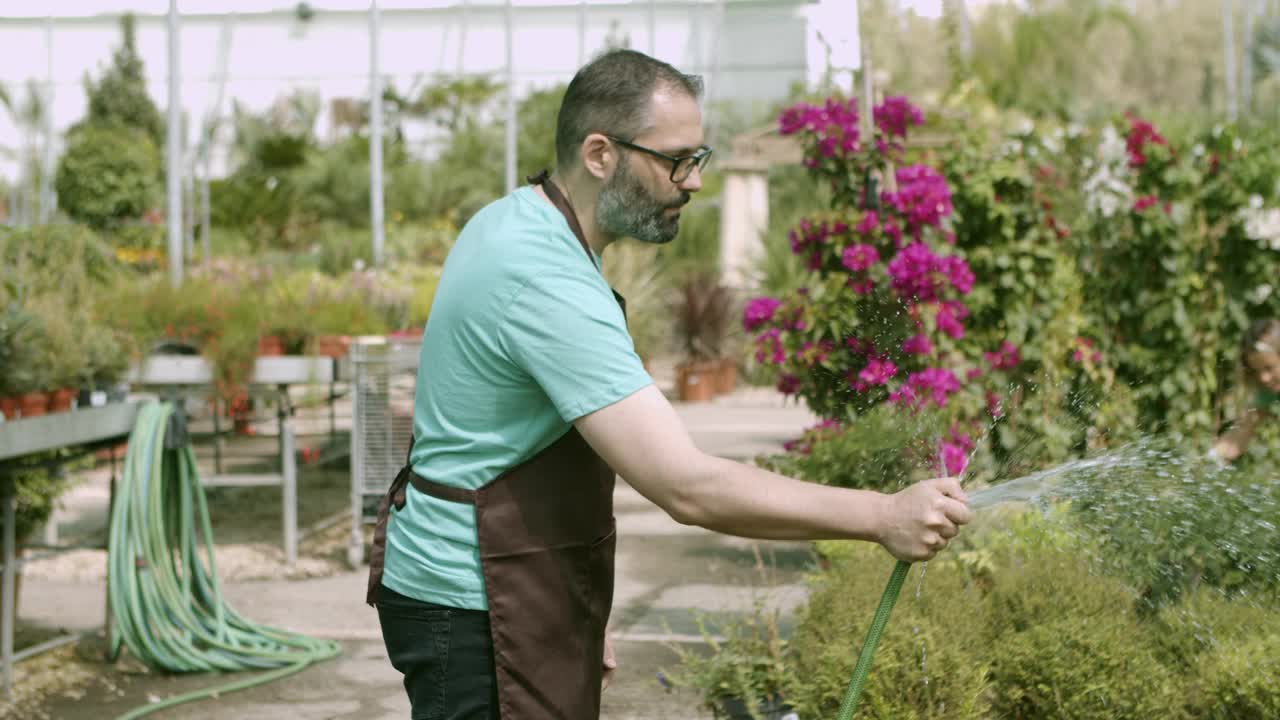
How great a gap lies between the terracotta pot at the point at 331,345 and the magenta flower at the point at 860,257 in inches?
98.4

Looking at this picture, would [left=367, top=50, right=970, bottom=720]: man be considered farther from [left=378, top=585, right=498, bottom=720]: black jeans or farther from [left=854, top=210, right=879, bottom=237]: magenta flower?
[left=854, top=210, right=879, bottom=237]: magenta flower

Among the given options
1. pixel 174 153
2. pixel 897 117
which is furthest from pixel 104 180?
pixel 897 117

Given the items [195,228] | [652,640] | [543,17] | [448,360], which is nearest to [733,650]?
[652,640]

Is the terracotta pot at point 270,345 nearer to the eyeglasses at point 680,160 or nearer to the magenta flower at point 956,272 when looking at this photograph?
the magenta flower at point 956,272

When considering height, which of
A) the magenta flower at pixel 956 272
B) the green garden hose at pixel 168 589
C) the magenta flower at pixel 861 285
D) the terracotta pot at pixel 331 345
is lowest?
the green garden hose at pixel 168 589

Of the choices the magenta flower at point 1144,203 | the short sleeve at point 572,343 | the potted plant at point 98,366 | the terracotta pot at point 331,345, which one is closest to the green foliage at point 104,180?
the terracotta pot at point 331,345

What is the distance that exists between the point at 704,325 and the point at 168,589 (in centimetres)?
1031

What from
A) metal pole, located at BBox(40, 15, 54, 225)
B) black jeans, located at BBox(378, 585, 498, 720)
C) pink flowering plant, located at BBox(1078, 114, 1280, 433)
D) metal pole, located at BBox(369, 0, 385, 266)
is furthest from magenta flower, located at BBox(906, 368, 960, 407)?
metal pole, located at BBox(40, 15, 54, 225)

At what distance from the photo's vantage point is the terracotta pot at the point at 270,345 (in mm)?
6398

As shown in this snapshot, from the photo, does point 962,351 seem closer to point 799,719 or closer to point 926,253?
point 926,253

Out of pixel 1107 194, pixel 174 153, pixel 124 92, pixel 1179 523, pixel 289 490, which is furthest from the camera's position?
pixel 124 92

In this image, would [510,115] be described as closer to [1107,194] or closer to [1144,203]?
[1107,194]

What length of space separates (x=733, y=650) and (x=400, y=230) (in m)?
17.9

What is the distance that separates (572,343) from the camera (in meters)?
1.78
